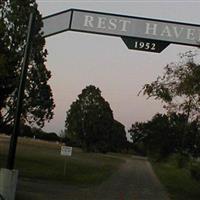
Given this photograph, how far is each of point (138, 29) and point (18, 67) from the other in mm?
28069

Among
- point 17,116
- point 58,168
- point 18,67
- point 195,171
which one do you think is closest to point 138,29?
point 17,116

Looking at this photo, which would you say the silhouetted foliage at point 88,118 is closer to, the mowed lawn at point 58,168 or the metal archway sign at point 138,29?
the mowed lawn at point 58,168

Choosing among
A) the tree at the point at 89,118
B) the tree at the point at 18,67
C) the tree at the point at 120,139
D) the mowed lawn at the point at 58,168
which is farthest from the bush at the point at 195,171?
the tree at the point at 120,139

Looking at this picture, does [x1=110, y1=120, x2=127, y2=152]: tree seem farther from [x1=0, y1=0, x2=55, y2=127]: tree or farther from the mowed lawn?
[x1=0, y1=0, x2=55, y2=127]: tree

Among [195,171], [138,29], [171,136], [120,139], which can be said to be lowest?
[195,171]

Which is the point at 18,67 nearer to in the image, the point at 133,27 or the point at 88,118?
the point at 133,27

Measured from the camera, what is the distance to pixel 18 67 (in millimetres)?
42438

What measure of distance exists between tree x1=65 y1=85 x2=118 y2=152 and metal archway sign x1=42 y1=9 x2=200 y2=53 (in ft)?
306

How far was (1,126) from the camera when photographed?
44562mm

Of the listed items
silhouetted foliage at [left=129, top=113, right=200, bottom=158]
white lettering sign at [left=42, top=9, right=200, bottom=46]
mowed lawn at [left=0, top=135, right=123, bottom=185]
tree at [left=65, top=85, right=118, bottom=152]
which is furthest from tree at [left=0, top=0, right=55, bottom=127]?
tree at [left=65, top=85, right=118, bottom=152]

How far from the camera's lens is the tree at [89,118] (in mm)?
109250

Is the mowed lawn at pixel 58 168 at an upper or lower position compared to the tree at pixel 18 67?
lower

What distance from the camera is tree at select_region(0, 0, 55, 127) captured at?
135ft

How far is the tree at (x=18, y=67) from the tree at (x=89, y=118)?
57.8 m
